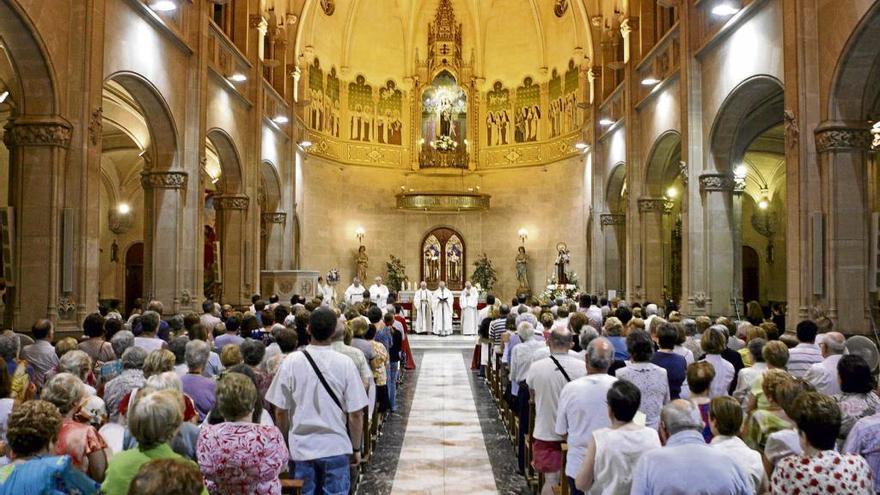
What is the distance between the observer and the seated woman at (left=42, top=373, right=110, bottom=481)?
4.29 m

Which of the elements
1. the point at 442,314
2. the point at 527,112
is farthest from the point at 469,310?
the point at 527,112

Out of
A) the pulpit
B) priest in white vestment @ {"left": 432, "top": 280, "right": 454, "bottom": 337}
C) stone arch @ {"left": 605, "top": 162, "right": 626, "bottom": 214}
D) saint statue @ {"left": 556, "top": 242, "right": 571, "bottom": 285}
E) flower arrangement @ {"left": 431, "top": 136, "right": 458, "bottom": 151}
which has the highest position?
flower arrangement @ {"left": 431, "top": 136, "right": 458, "bottom": 151}

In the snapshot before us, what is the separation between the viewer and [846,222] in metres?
11.0

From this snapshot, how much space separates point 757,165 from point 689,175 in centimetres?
1231

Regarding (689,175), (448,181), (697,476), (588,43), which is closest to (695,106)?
(689,175)

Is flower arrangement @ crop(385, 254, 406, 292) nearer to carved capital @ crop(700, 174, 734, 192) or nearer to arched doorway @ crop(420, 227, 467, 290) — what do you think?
arched doorway @ crop(420, 227, 467, 290)

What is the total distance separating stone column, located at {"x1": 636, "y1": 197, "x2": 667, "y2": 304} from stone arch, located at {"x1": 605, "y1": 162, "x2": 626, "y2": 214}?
4.27 meters

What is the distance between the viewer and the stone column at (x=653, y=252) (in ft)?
65.7

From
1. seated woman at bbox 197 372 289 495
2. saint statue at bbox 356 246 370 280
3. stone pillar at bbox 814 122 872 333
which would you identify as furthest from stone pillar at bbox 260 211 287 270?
seated woman at bbox 197 372 289 495

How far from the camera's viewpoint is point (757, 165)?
2677 cm

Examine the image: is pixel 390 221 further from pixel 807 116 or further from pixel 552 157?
pixel 807 116

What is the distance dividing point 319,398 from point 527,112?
89.9ft

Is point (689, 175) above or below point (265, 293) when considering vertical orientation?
above

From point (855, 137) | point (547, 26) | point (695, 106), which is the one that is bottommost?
point (855, 137)
